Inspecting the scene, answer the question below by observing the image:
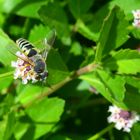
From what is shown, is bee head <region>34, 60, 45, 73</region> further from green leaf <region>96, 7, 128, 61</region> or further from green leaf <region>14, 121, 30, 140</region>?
green leaf <region>14, 121, 30, 140</region>

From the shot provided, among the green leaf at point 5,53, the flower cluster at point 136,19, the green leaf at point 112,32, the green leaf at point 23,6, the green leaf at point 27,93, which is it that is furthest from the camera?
the green leaf at point 23,6

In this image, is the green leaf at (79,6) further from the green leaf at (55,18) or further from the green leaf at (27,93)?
the green leaf at (27,93)

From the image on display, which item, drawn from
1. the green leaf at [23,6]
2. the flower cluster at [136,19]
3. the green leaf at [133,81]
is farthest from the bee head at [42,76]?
the green leaf at [23,6]

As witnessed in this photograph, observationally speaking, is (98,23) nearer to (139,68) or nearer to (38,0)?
(38,0)

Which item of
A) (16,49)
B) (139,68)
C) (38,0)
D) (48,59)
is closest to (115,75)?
(139,68)

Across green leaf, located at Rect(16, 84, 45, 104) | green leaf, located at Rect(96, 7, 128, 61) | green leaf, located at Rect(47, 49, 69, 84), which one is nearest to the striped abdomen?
green leaf, located at Rect(47, 49, 69, 84)
